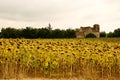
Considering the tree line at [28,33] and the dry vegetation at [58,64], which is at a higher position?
the tree line at [28,33]

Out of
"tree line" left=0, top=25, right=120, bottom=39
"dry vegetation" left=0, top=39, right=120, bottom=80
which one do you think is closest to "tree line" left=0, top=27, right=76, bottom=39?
"tree line" left=0, top=25, right=120, bottom=39

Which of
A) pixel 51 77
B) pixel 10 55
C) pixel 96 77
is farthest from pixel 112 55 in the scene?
pixel 10 55

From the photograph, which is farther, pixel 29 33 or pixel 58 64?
pixel 29 33

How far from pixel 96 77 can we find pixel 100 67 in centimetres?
104

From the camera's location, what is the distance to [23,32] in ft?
185

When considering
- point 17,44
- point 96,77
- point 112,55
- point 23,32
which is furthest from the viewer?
point 23,32

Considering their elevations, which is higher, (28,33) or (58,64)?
(28,33)

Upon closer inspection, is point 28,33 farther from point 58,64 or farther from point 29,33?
point 58,64

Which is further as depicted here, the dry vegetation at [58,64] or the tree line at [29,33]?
the tree line at [29,33]

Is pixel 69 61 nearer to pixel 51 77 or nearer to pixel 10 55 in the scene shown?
pixel 51 77

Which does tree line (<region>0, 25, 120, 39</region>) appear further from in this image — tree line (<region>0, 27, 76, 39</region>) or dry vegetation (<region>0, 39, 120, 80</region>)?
dry vegetation (<region>0, 39, 120, 80</region>)

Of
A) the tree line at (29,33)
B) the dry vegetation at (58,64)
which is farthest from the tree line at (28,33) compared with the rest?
the dry vegetation at (58,64)

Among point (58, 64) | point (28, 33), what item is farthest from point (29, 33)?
point (58, 64)

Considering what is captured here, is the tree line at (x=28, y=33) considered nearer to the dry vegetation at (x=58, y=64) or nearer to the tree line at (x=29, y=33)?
the tree line at (x=29, y=33)
